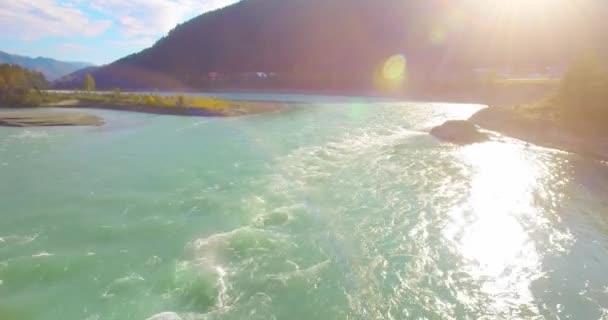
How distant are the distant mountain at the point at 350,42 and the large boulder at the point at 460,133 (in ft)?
210

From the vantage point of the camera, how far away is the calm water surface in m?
9.70

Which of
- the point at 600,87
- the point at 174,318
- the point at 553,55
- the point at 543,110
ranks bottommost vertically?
the point at 174,318

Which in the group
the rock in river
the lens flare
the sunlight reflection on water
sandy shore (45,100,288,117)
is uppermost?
the lens flare

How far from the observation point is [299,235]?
1329cm

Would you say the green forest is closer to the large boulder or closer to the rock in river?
the rock in river

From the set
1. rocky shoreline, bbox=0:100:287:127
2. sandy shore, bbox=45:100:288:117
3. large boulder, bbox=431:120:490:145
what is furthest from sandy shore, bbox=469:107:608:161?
rocky shoreline, bbox=0:100:287:127

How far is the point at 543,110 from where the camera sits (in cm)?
3678

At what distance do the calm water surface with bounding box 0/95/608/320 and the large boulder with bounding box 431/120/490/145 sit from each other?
18.2ft

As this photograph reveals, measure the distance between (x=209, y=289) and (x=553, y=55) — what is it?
13241 cm

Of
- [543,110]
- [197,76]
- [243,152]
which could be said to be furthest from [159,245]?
[197,76]

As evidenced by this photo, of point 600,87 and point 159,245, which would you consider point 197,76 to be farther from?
point 159,245

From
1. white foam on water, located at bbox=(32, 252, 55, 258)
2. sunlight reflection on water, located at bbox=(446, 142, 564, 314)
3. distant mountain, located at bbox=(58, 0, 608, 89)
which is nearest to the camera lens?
sunlight reflection on water, located at bbox=(446, 142, 564, 314)

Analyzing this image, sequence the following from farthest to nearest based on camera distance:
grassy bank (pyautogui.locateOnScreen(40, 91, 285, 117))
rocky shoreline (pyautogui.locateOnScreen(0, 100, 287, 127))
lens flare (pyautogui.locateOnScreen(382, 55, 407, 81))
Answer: lens flare (pyautogui.locateOnScreen(382, 55, 407, 81)) → grassy bank (pyautogui.locateOnScreen(40, 91, 285, 117)) → rocky shoreline (pyautogui.locateOnScreen(0, 100, 287, 127))

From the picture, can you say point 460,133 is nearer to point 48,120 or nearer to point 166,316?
point 166,316
